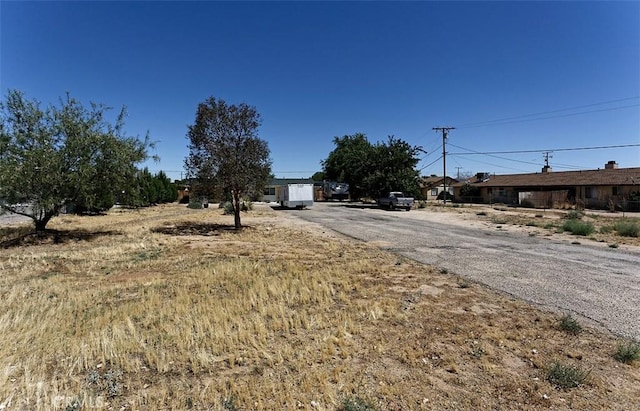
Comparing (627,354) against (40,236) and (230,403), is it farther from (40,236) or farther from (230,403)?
(40,236)

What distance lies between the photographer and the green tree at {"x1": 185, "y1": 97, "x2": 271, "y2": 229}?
55.0ft

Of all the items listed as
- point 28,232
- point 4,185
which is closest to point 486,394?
point 4,185

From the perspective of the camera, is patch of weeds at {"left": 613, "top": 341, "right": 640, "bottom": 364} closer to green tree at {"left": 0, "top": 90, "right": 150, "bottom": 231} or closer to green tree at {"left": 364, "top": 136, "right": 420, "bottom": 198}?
green tree at {"left": 0, "top": 90, "right": 150, "bottom": 231}

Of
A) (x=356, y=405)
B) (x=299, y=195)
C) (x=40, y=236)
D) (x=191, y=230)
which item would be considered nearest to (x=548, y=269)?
(x=356, y=405)

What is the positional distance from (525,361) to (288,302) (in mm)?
3479

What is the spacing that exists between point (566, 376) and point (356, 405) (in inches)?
84.0

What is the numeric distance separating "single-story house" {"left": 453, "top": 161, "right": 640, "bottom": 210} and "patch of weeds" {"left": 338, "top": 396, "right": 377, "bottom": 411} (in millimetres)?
37619

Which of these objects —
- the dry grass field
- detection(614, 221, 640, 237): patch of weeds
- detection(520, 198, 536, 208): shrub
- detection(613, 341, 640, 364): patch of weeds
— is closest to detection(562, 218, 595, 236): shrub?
detection(614, 221, 640, 237): patch of weeds

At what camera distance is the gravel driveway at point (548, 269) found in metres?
5.58

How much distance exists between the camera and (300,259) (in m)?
9.91

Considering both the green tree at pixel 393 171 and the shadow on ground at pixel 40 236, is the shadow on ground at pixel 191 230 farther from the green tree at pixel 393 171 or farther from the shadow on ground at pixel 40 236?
the green tree at pixel 393 171

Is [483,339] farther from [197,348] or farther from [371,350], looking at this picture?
[197,348]

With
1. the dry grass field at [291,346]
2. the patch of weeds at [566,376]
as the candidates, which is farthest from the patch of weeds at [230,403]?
Result: the patch of weeds at [566,376]

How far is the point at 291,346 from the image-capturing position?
4.22 m
